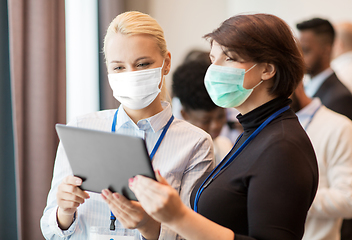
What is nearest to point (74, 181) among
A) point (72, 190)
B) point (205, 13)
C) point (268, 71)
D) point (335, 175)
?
point (72, 190)

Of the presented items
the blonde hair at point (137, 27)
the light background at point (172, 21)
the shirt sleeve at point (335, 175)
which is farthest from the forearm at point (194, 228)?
the light background at point (172, 21)

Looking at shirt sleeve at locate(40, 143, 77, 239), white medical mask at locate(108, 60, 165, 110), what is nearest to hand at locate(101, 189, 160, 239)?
shirt sleeve at locate(40, 143, 77, 239)

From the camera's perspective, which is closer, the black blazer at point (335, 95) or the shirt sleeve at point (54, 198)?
the shirt sleeve at point (54, 198)

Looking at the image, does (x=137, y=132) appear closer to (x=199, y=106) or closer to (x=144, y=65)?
(x=144, y=65)

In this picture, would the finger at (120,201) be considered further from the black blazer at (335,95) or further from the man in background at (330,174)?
the black blazer at (335,95)

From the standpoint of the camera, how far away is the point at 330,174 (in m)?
1.99

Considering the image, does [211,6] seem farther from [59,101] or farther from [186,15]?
[59,101]

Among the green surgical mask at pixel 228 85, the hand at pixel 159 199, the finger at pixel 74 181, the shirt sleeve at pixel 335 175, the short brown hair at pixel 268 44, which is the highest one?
the short brown hair at pixel 268 44

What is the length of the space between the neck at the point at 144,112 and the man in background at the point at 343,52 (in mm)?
3006

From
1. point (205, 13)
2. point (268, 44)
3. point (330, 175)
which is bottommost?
point (330, 175)

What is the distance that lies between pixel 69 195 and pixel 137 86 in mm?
480

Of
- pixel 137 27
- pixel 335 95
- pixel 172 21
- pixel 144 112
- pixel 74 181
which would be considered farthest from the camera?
pixel 172 21

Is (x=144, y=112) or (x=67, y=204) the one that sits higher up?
(x=144, y=112)

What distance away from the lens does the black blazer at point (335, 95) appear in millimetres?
2947
